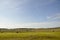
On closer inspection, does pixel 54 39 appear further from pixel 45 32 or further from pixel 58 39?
pixel 45 32

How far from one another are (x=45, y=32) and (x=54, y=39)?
12.0ft

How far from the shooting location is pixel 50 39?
1310 centimetres

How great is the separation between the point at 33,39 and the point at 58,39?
2.53 metres

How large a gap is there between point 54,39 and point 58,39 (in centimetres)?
41

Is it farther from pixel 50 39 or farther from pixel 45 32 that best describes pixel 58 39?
pixel 45 32

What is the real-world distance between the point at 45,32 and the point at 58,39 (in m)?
3.89

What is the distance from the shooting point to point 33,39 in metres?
13.0

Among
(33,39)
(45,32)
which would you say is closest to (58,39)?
(33,39)

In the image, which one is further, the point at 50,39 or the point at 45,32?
the point at 45,32

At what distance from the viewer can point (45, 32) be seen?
16781mm

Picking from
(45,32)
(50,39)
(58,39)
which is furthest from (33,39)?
(45,32)

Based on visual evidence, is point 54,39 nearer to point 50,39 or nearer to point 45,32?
point 50,39

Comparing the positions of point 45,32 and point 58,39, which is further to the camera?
point 45,32

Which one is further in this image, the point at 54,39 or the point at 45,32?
the point at 45,32
